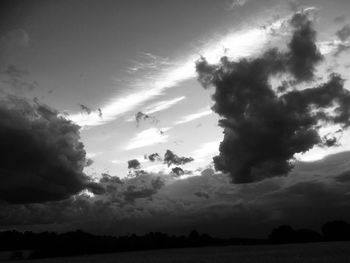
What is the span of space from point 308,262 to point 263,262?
1122cm

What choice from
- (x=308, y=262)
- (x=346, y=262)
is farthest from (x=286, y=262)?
(x=346, y=262)

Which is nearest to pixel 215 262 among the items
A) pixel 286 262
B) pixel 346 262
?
pixel 286 262

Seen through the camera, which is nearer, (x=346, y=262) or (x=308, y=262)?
(x=346, y=262)

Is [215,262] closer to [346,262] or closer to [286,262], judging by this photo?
[286,262]

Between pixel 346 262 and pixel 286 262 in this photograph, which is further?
pixel 286 262

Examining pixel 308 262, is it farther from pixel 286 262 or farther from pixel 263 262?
pixel 263 262

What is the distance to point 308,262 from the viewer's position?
241 feet

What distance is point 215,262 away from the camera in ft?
301

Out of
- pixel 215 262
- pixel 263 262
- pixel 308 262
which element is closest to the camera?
pixel 308 262

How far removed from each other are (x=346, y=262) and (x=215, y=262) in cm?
3434

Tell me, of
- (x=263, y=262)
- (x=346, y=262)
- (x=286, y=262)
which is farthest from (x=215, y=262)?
(x=346, y=262)

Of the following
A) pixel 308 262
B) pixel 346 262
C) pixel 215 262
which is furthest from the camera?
pixel 215 262

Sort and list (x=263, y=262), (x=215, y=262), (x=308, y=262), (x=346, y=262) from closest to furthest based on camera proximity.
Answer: (x=346, y=262) → (x=308, y=262) → (x=263, y=262) → (x=215, y=262)

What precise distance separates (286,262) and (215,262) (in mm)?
21124
